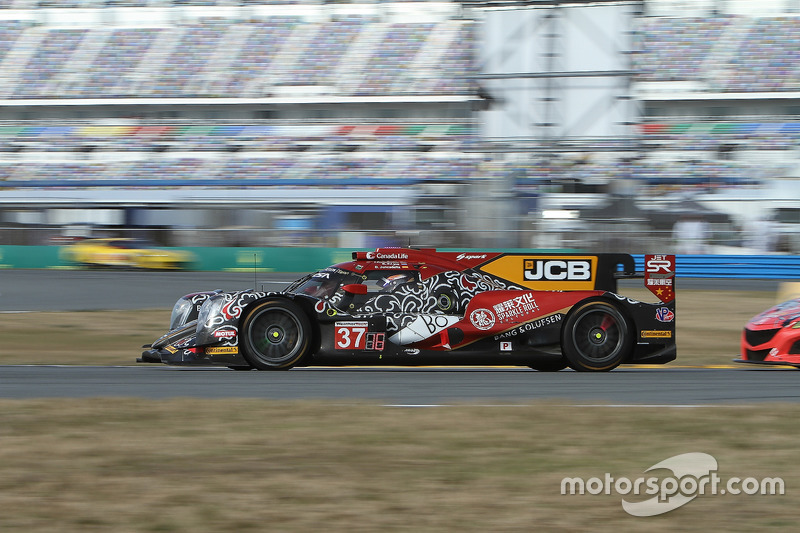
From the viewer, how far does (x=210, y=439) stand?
5688 millimetres

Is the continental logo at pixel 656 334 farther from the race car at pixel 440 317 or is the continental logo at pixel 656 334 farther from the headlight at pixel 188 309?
the headlight at pixel 188 309

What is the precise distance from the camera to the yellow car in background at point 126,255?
26.6 meters

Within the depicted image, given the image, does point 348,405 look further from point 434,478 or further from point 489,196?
point 489,196

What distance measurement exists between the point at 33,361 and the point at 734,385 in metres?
6.91

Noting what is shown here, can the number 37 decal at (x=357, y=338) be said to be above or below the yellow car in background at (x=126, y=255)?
below

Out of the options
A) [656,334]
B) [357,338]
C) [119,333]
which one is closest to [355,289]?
[357,338]

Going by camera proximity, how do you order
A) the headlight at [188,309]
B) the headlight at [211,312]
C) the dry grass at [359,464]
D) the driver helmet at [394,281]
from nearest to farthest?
the dry grass at [359,464]
the headlight at [211,312]
the driver helmet at [394,281]
the headlight at [188,309]

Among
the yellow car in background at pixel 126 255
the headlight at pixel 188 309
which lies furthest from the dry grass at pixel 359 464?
the yellow car in background at pixel 126 255

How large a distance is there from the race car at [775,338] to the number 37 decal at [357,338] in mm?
3524

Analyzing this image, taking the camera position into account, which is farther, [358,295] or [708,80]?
[708,80]

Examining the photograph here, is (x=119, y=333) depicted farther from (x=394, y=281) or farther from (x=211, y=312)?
(x=394, y=281)

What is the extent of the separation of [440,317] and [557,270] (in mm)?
1258

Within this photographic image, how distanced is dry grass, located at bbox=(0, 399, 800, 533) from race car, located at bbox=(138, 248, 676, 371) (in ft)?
6.82

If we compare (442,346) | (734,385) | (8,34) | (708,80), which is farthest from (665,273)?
(8,34)
